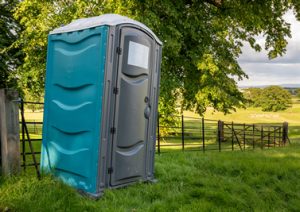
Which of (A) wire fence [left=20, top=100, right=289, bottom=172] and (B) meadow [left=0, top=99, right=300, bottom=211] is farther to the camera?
(A) wire fence [left=20, top=100, right=289, bottom=172]

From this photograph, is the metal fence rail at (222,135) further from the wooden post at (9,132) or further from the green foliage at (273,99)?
the green foliage at (273,99)

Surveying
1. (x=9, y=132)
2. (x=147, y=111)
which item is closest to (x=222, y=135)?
(x=147, y=111)

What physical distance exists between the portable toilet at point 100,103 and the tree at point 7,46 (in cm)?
1034

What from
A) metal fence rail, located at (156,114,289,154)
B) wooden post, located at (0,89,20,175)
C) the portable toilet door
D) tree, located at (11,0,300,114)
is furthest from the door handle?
tree, located at (11,0,300,114)

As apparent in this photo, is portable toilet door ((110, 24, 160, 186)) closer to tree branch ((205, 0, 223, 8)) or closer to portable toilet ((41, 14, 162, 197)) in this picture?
portable toilet ((41, 14, 162, 197))

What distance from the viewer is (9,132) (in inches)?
161

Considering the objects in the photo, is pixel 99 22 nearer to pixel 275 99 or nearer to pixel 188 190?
pixel 188 190

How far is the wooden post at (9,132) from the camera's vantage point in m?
4.02

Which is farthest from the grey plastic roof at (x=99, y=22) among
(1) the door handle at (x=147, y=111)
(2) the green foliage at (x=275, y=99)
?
(2) the green foliage at (x=275, y=99)

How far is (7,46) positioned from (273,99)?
7392cm

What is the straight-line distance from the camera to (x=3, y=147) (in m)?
4.02

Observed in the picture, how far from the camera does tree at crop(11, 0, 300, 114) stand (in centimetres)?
1210

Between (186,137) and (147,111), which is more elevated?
(147,111)

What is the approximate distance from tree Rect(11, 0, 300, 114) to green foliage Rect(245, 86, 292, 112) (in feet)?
203
